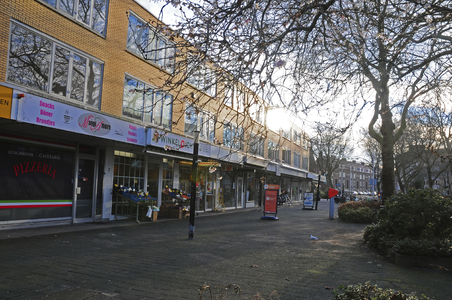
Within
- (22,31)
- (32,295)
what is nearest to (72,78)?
(22,31)

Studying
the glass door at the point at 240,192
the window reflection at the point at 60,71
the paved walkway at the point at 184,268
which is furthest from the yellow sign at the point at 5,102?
the glass door at the point at 240,192

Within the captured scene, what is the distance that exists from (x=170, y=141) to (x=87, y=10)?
598cm

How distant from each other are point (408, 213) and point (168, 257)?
5539mm

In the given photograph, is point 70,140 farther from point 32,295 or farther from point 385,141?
point 385,141

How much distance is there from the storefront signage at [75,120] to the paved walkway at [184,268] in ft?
10.3

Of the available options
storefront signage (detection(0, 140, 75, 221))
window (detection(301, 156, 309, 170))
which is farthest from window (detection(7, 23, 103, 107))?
window (detection(301, 156, 309, 170))

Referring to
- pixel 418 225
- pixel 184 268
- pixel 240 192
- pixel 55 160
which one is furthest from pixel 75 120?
pixel 240 192

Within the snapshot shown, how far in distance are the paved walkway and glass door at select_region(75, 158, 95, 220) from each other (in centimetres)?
229

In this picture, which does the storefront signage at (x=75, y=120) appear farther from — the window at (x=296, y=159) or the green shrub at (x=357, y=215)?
the window at (x=296, y=159)

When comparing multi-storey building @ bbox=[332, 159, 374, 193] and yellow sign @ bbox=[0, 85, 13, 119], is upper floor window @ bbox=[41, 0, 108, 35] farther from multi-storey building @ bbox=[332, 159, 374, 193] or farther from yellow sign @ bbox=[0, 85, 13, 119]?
multi-storey building @ bbox=[332, 159, 374, 193]

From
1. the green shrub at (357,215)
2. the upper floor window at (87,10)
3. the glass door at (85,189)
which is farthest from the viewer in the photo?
the green shrub at (357,215)

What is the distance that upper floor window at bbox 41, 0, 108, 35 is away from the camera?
1097 centimetres

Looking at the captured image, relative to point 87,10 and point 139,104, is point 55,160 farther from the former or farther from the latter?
point 87,10

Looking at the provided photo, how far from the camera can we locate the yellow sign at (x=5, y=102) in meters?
8.26
